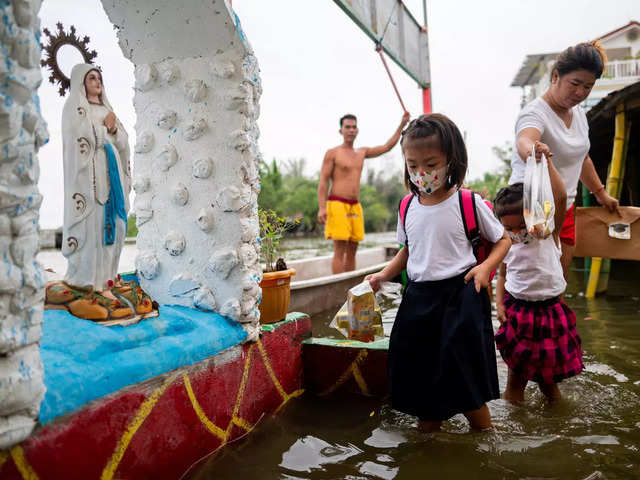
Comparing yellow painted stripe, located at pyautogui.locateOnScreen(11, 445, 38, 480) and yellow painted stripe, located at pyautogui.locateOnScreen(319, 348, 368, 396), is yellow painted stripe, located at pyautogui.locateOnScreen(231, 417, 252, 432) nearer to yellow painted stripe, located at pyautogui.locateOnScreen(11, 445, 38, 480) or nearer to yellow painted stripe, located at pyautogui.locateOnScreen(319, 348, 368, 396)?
yellow painted stripe, located at pyautogui.locateOnScreen(319, 348, 368, 396)

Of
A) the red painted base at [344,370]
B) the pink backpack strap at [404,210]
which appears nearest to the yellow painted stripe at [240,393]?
the red painted base at [344,370]

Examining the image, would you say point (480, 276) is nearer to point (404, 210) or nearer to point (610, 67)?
point (404, 210)

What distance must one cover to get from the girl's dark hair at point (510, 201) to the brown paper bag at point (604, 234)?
1385mm

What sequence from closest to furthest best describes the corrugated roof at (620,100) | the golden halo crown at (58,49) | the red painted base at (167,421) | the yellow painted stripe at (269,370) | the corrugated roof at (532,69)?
the red painted base at (167,421) < the golden halo crown at (58,49) < the yellow painted stripe at (269,370) < the corrugated roof at (620,100) < the corrugated roof at (532,69)

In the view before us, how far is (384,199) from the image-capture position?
43594 mm

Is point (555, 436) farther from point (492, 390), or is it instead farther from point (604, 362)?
point (604, 362)

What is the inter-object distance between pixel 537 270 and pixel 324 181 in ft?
13.3

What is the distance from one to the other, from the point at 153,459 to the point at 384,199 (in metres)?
42.5

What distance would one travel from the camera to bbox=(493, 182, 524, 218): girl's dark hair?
2.45 metres

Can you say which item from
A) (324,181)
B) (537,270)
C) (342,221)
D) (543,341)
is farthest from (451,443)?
(324,181)

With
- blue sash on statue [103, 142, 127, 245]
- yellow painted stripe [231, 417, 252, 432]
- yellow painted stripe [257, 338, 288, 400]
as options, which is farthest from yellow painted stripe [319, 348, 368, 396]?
blue sash on statue [103, 142, 127, 245]

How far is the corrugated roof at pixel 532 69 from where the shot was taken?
1059 inches

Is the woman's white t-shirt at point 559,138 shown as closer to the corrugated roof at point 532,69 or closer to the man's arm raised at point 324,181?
the man's arm raised at point 324,181

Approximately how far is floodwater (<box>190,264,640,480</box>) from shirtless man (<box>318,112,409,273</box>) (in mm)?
3430
